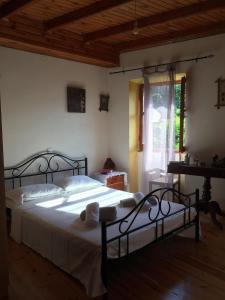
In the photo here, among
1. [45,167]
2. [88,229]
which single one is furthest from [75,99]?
[88,229]

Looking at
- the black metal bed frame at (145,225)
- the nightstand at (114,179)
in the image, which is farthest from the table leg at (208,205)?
the nightstand at (114,179)

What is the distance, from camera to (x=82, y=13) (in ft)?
10.6

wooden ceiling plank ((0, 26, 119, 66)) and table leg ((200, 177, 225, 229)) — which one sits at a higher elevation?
wooden ceiling plank ((0, 26, 119, 66))

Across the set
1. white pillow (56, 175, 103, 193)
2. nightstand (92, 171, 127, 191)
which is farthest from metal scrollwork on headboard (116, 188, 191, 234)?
nightstand (92, 171, 127, 191)

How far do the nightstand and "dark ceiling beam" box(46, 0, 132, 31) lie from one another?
7.89 ft

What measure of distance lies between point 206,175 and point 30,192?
231 centimetres

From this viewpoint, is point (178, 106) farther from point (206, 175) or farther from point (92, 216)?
point (92, 216)

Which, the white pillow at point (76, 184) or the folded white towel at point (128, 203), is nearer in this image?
the folded white towel at point (128, 203)

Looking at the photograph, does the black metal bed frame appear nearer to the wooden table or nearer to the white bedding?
the white bedding

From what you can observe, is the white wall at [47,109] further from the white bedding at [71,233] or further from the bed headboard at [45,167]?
the white bedding at [71,233]

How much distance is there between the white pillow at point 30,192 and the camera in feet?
11.2

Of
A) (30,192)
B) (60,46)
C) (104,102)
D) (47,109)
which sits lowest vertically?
(30,192)

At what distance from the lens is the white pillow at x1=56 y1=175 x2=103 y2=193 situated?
12.8ft

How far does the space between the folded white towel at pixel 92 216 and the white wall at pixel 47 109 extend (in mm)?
1825
